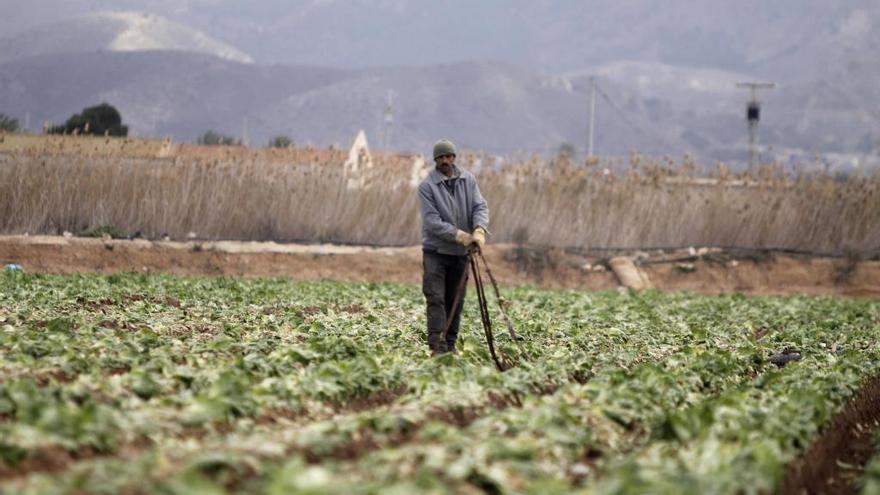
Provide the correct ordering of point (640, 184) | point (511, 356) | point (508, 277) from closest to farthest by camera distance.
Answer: point (511, 356), point (508, 277), point (640, 184)

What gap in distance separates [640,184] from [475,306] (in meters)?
17.9

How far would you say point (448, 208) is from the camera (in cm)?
1352

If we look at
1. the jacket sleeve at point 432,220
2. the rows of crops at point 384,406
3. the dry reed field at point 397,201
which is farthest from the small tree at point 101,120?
the jacket sleeve at point 432,220

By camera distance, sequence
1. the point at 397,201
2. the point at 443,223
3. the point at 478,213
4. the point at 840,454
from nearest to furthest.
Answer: the point at 840,454 < the point at 443,223 < the point at 478,213 < the point at 397,201

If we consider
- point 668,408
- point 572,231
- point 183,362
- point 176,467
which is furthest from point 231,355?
point 572,231

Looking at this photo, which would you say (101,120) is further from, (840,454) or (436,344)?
(840,454)

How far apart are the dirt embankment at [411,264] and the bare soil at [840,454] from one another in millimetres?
20156

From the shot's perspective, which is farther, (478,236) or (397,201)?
(397,201)

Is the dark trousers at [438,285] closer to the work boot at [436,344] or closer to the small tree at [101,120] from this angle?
the work boot at [436,344]

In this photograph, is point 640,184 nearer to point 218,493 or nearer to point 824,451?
point 824,451

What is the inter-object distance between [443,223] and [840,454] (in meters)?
4.54

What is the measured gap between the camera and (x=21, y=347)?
11289 millimetres

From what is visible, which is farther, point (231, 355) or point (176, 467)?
point (231, 355)

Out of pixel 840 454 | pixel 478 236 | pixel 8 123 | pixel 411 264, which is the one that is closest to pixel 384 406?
pixel 840 454
